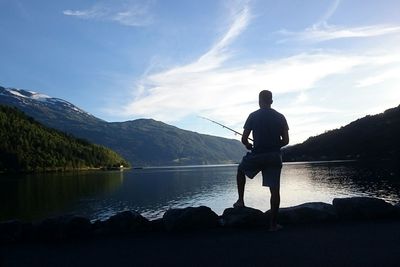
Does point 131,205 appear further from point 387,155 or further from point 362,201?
point 387,155

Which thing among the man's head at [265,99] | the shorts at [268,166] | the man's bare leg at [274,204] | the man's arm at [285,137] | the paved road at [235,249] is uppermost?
the man's head at [265,99]

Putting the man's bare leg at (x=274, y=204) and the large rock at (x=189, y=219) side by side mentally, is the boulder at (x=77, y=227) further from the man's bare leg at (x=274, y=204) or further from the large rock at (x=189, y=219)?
the man's bare leg at (x=274, y=204)

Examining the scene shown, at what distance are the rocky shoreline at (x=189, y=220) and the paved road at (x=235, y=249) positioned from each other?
0.55m

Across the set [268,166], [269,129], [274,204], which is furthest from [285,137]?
[274,204]

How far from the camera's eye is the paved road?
24.1 ft

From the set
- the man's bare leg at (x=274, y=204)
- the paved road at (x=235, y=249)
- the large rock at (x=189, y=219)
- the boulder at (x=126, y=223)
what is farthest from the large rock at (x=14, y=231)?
the man's bare leg at (x=274, y=204)

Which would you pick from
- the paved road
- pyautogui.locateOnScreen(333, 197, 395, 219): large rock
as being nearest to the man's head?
the paved road

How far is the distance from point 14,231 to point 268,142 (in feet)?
20.6

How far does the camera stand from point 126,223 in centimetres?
1110

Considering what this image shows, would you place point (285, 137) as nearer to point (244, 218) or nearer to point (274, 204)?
point (274, 204)

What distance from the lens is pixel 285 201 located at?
195ft

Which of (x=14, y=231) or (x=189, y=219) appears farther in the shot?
(x=189, y=219)

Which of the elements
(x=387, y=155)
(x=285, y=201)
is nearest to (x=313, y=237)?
(x=285, y=201)

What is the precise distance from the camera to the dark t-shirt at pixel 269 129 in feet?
33.2
